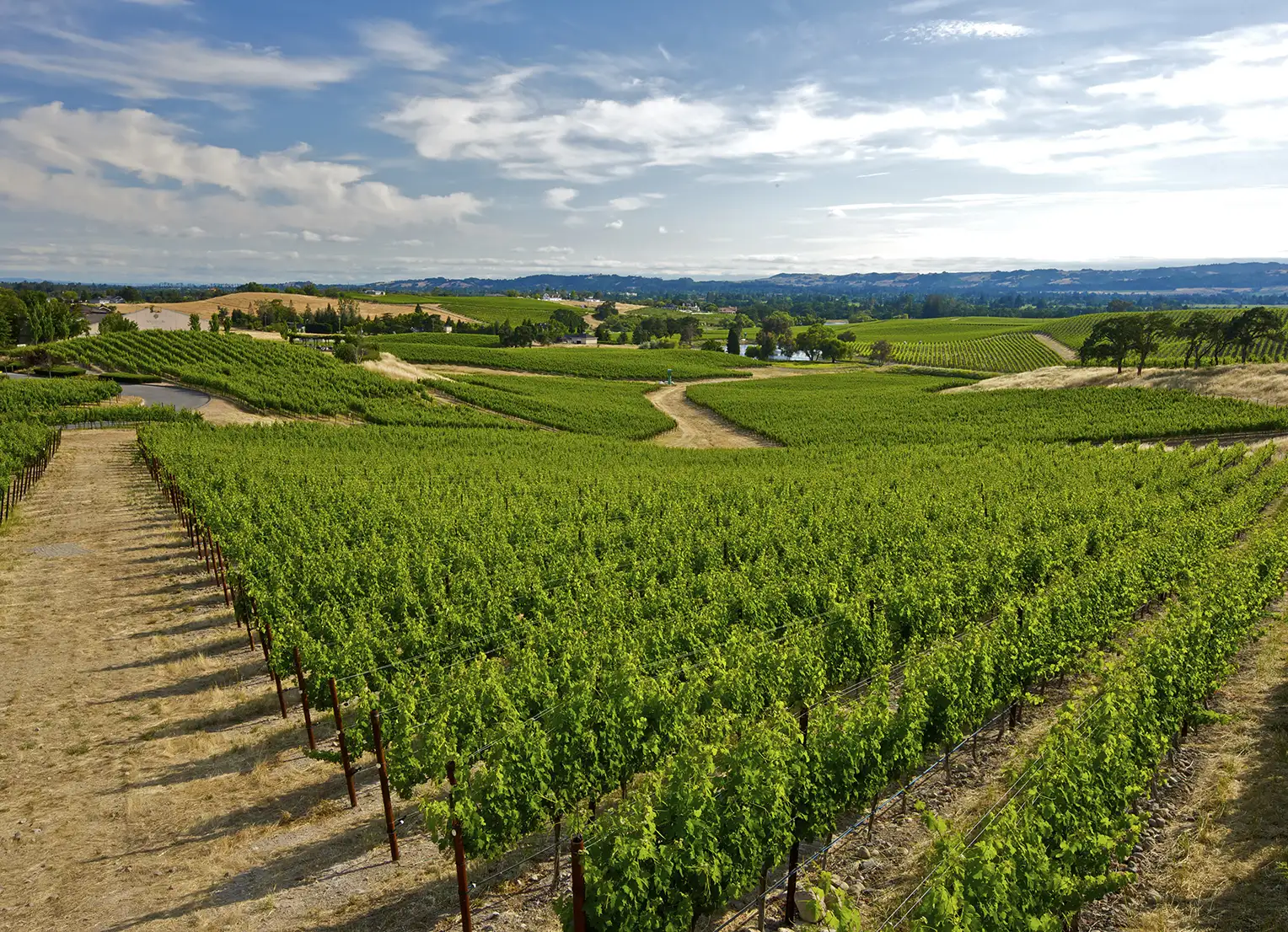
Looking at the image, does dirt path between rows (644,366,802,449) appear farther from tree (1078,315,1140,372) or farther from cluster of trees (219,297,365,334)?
cluster of trees (219,297,365,334)

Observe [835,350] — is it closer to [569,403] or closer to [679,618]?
[569,403]

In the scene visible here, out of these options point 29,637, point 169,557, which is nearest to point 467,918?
point 29,637

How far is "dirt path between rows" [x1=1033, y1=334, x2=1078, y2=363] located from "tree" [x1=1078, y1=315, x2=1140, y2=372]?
163 feet

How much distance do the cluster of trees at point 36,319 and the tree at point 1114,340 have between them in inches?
5833

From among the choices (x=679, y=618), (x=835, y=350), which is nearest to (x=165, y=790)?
(x=679, y=618)

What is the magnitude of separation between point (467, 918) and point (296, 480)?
2906 centimetres

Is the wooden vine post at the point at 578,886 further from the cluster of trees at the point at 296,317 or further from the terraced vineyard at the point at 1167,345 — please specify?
the cluster of trees at the point at 296,317

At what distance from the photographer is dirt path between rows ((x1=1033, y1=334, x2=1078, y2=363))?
446 feet

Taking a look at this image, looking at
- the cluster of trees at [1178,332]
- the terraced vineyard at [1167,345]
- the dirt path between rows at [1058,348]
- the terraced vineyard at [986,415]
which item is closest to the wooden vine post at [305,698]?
the terraced vineyard at [986,415]

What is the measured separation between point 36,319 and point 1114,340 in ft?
507

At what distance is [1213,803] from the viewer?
12.0 m

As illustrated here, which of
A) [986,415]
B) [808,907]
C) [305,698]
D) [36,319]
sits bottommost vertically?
[808,907]

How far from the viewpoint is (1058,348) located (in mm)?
151625

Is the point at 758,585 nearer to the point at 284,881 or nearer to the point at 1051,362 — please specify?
the point at 284,881
